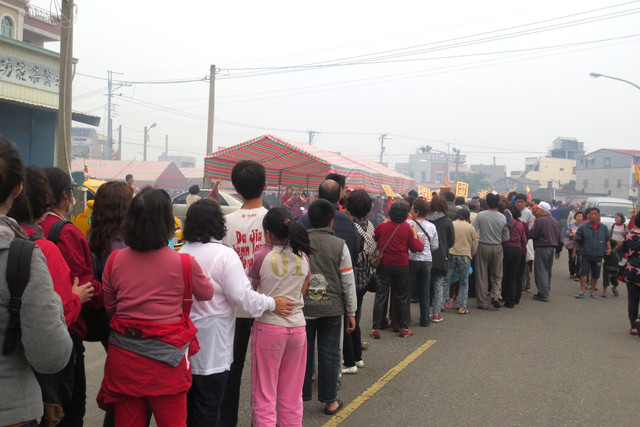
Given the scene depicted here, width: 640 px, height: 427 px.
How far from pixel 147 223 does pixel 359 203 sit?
3.51m

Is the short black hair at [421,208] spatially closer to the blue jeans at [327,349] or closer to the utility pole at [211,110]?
the blue jeans at [327,349]

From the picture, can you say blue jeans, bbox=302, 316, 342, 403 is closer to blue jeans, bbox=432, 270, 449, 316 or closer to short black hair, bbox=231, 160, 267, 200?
short black hair, bbox=231, 160, 267, 200

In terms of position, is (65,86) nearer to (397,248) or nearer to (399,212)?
(399,212)

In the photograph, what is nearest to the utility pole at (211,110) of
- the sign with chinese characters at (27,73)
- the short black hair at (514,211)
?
the sign with chinese characters at (27,73)

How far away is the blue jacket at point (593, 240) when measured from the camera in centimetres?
1120

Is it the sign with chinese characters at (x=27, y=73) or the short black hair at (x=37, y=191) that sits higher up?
the sign with chinese characters at (x=27, y=73)

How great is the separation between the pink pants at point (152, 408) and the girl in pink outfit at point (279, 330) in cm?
100

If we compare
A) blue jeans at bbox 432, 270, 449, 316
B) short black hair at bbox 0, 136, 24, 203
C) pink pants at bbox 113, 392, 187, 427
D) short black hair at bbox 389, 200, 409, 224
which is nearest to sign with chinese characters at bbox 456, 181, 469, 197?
blue jeans at bbox 432, 270, 449, 316

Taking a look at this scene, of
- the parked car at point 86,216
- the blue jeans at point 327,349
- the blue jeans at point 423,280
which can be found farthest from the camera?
the blue jeans at point 423,280

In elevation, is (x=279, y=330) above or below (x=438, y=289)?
above

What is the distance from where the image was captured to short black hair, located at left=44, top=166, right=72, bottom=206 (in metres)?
3.47

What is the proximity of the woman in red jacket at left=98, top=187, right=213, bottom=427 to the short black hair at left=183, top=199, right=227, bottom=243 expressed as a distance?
43 cm

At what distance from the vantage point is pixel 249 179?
161 inches

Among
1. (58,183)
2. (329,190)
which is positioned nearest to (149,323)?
(58,183)
